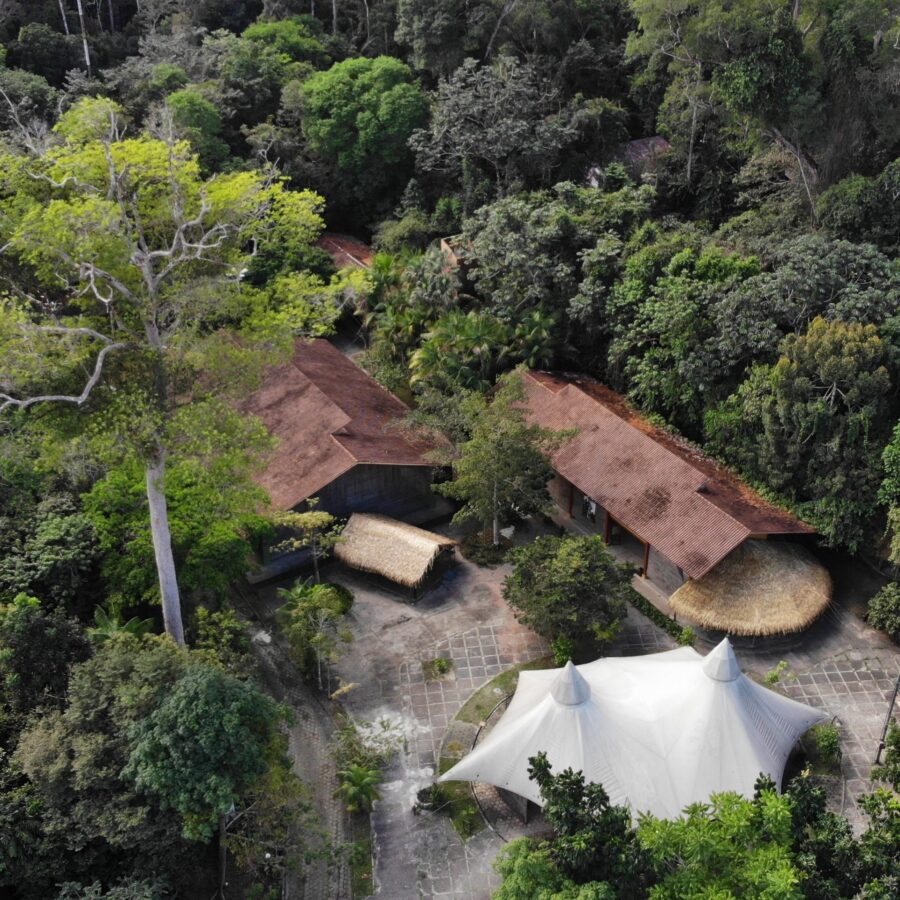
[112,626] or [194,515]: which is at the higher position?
[194,515]

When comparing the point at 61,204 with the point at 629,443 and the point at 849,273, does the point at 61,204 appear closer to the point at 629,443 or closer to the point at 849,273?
the point at 629,443

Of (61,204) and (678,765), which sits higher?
(61,204)

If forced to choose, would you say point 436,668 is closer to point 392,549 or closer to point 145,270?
point 392,549

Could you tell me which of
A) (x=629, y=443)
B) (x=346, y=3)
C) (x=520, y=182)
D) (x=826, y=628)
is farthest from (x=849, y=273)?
(x=346, y=3)

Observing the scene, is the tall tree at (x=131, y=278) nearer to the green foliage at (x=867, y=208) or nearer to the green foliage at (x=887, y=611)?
the green foliage at (x=867, y=208)

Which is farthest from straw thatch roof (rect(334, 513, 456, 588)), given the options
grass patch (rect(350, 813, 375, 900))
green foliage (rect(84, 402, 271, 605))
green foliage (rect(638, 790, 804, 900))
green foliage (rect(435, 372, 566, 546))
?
green foliage (rect(638, 790, 804, 900))

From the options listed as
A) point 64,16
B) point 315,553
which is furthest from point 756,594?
point 64,16

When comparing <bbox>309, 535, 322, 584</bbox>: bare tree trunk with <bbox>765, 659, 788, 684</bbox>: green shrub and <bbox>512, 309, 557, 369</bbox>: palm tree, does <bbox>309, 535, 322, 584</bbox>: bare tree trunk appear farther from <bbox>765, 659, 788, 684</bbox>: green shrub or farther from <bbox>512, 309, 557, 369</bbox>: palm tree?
<bbox>765, 659, 788, 684</bbox>: green shrub
